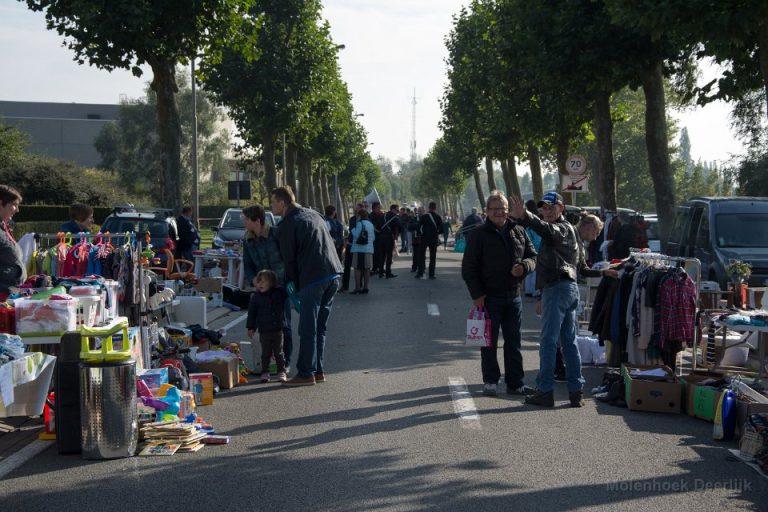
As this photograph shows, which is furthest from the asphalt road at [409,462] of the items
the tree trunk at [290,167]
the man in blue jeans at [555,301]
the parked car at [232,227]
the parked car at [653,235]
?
the tree trunk at [290,167]

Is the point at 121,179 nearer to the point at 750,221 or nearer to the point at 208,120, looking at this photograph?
the point at 208,120

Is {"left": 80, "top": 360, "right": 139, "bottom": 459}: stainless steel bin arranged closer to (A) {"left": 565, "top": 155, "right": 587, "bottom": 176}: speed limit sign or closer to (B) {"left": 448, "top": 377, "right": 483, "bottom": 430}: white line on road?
(B) {"left": 448, "top": 377, "right": 483, "bottom": 430}: white line on road

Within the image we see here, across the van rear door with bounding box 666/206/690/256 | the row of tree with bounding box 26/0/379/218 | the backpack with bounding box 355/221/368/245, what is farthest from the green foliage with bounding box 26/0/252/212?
the van rear door with bounding box 666/206/690/256

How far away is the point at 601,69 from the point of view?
963 inches

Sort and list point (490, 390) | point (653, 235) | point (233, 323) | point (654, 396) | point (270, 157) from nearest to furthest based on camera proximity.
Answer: point (654, 396) < point (490, 390) < point (233, 323) < point (653, 235) < point (270, 157)

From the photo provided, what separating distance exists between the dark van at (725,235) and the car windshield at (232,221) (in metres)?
17.3

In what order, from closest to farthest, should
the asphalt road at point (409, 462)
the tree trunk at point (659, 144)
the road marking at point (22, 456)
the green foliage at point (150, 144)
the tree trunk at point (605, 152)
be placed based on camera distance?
A: 1. the asphalt road at point (409, 462)
2. the road marking at point (22, 456)
3. the tree trunk at point (659, 144)
4. the tree trunk at point (605, 152)
5. the green foliage at point (150, 144)

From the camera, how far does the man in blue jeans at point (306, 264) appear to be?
1046 centimetres

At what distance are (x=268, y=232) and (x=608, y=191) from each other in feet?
63.7

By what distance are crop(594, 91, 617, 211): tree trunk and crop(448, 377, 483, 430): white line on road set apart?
19397mm

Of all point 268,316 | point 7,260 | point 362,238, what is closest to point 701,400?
point 268,316

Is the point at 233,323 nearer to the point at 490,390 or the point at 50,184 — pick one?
the point at 490,390

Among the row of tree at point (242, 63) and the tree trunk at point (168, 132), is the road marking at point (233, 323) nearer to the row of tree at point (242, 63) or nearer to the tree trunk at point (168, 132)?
the row of tree at point (242, 63)

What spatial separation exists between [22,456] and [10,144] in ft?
213
